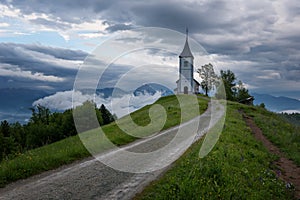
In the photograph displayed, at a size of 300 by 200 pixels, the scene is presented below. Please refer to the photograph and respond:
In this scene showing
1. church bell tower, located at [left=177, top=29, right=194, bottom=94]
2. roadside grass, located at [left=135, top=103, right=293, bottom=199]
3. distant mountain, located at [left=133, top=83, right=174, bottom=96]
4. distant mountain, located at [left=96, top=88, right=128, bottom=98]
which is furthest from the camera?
church bell tower, located at [left=177, top=29, right=194, bottom=94]

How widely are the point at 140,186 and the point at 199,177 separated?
200 cm

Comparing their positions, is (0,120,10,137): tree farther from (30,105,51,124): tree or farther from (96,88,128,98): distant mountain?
(96,88,128,98): distant mountain

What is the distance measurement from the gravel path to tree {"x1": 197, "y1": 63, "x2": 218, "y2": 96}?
Answer: 100 m

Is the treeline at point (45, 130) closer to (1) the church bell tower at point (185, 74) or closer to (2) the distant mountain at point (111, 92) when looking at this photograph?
(1) the church bell tower at point (185, 74)

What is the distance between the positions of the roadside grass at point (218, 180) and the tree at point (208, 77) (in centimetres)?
9658

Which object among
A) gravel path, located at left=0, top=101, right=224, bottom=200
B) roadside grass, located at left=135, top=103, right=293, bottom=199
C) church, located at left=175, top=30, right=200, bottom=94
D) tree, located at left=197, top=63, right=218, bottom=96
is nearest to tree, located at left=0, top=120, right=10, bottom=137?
church, located at left=175, top=30, right=200, bottom=94

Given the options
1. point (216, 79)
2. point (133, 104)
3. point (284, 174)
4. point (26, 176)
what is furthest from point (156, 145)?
point (216, 79)

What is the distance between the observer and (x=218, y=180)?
1084 centimetres

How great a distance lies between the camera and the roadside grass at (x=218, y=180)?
9.46m

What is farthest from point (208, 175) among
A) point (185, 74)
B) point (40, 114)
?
point (40, 114)

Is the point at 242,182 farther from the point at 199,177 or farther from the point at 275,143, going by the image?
the point at 275,143

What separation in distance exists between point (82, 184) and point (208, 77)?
344ft

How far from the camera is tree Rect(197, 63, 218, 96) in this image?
364 ft

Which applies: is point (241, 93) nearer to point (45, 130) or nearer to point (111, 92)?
point (45, 130)
